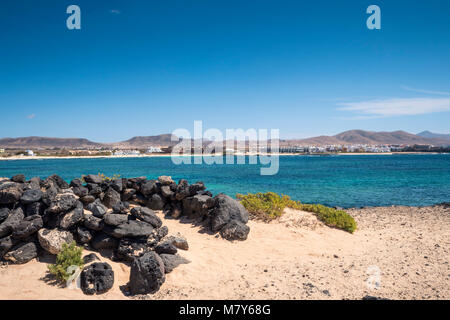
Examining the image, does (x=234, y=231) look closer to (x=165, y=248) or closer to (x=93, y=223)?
(x=165, y=248)

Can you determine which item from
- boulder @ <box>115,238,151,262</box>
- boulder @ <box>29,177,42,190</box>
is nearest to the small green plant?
boulder @ <box>115,238,151,262</box>

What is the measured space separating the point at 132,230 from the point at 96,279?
5.39ft

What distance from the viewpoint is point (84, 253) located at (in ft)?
25.1

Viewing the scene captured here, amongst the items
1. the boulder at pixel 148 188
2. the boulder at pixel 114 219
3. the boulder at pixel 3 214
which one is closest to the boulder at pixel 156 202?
the boulder at pixel 148 188

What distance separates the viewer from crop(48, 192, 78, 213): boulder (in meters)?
7.78

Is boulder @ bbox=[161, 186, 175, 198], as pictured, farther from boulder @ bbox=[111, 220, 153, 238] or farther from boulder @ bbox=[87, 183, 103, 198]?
boulder @ bbox=[111, 220, 153, 238]

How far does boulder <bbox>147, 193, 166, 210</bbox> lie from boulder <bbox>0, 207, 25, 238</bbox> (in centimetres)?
460

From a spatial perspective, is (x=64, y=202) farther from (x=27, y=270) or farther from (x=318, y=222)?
(x=318, y=222)

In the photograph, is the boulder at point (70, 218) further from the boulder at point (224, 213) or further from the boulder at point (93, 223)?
the boulder at point (224, 213)

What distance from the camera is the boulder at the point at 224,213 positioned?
1037cm

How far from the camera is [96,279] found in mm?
6477

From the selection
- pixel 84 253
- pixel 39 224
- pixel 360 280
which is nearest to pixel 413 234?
pixel 360 280

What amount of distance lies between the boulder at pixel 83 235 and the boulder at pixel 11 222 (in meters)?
1.46

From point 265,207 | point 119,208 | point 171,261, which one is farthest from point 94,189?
point 265,207
